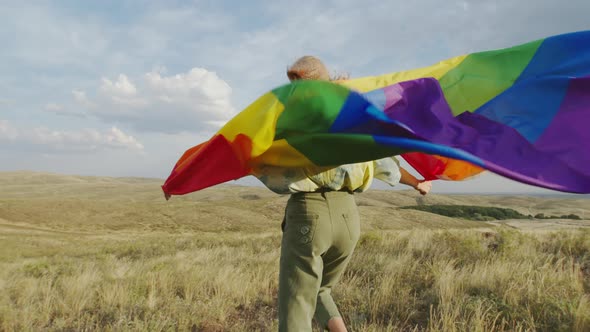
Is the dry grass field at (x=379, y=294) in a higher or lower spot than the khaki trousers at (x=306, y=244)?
lower

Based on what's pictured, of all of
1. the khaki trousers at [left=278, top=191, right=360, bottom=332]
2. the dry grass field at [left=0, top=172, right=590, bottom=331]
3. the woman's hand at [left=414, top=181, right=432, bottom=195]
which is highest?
the woman's hand at [left=414, top=181, right=432, bottom=195]

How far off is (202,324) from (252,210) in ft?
123

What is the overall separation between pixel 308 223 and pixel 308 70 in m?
→ 1.02

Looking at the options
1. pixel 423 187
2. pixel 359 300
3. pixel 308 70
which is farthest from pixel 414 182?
pixel 359 300

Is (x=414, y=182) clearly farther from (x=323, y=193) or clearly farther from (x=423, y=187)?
(x=323, y=193)

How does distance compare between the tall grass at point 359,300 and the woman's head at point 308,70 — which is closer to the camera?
the woman's head at point 308,70

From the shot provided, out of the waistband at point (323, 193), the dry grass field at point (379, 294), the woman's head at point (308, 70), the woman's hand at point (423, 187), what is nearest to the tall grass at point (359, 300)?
the dry grass field at point (379, 294)

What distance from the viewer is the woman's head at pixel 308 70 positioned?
8.54 ft

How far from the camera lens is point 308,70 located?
8.55ft

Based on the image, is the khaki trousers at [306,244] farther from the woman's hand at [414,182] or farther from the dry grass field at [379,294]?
the dry grass field at [379,294]

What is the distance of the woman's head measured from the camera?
260 cm

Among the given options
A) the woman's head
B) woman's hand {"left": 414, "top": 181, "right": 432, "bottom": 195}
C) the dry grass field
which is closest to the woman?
the woman's head

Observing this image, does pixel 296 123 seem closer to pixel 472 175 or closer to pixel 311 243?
pixel 311 243

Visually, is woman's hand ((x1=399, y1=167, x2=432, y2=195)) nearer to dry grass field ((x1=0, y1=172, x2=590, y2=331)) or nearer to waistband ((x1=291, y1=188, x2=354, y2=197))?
waistband ((x1=291, y1=188, x2=354, y2=197))
